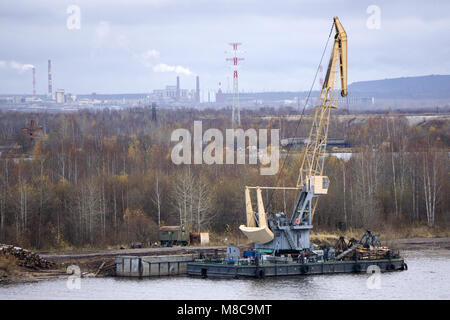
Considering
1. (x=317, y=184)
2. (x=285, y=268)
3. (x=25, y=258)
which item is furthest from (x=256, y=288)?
(x=25, y=258)

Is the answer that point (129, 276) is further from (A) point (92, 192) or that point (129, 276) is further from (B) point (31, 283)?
(A) point (92, 192)

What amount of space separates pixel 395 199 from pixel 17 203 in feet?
102

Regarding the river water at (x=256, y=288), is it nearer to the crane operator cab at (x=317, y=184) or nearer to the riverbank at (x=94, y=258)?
the riverbank at (x=94, y=258)

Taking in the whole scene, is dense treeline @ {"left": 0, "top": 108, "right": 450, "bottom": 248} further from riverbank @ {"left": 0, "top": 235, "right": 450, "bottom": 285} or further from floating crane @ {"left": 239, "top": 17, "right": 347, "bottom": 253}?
floating crane @ {"left": 239, "top": 17, "right": 347, "bottom": 253}

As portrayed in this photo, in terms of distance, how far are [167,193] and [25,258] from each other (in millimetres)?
21017

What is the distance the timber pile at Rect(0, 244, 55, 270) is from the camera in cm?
5056

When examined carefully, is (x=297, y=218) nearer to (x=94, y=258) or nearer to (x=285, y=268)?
(x=285, y=268)

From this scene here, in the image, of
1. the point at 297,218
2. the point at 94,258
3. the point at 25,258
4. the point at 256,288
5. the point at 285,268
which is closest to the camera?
the point at 256,288

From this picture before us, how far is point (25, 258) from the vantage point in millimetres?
51062

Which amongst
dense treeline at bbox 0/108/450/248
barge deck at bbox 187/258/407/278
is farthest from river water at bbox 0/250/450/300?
dense treeline at bbox 0/108/450/248

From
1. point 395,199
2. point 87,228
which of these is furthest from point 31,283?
point 395,199

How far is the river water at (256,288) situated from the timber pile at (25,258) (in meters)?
3.50

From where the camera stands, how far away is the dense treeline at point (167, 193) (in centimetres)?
6338

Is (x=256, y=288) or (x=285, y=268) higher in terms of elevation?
(x=285, y=268)
